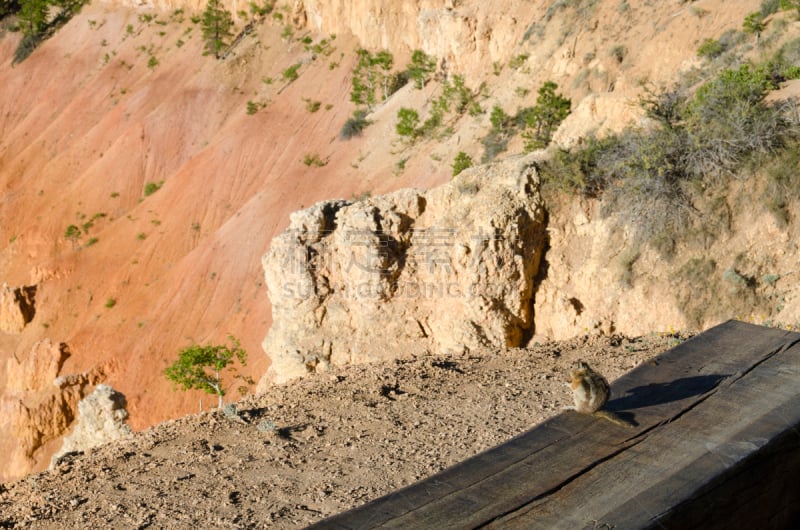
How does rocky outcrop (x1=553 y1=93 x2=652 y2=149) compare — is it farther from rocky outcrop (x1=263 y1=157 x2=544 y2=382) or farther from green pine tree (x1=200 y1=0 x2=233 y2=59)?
green pine tree (x1=200 y1=0 x2=233 y2=59)

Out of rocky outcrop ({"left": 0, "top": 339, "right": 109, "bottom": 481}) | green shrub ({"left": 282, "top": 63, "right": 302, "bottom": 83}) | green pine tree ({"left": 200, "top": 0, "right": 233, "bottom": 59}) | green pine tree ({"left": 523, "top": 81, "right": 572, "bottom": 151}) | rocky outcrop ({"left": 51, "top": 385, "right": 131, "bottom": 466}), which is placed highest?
green pine tree ({"left": 200, "top": 0, "right": 233, "bottom": 59})

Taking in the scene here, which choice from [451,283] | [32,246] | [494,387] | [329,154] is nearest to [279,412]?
[494,387]

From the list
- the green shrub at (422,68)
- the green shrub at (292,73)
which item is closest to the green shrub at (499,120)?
the green shrub at (422,68)

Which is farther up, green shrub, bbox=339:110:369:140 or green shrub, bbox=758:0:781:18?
green shrub, bbox=339:110:369:140

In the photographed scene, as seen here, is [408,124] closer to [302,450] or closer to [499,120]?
[499,120]

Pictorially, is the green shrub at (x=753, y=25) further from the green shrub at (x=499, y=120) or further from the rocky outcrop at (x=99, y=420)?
the rocky outcrop at (x=99, y=420)

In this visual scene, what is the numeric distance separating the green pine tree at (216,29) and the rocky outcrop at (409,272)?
31.3m

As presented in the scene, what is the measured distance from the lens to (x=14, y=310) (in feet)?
104

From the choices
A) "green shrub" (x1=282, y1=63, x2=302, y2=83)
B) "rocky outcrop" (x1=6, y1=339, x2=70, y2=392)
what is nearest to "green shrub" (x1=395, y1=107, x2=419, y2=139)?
"green shrub" (x1=282, y1=63, x2=302, y2=83)

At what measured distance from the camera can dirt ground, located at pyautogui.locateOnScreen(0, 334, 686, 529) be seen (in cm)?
514

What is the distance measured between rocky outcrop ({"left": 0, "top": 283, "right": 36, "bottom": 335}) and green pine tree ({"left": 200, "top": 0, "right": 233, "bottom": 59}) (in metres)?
16.8

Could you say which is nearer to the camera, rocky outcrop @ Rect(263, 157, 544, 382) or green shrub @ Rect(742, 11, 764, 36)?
rocky outcrop @ Rect(263, 157, 544, 382)

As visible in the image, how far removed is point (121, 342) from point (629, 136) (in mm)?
22661

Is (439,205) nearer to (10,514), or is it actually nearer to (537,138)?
(537,138)
